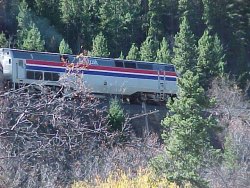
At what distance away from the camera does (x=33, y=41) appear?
40.0 metres

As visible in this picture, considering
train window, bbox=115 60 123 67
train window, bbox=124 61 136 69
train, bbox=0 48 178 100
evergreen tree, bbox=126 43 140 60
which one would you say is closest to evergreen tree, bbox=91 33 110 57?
evergreen tree, bbox=126 43 140 60

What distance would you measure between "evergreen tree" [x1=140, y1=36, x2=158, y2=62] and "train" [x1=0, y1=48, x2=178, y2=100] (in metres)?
9.59

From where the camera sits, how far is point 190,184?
15.0 m

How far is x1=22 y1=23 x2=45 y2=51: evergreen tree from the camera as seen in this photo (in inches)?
1549

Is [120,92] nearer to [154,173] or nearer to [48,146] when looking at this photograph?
[154,173]

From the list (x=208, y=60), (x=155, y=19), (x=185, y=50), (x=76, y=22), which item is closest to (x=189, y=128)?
(x=185, y=50)

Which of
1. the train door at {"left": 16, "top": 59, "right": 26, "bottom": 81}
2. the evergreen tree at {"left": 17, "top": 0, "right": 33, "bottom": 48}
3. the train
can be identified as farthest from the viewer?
the evergreen tree at {"left": 17, "top": 0, "right": 33, "bottom": 48}

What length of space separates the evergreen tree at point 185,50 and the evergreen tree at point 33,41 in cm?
835

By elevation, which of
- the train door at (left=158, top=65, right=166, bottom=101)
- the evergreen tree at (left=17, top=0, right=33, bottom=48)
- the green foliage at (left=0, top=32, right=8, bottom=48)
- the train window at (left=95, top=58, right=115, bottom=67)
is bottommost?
the train door at (left=158, top=65, right=166, bottom=101)

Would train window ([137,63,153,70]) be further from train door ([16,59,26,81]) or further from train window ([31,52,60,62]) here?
train door ([16,59,26,81])

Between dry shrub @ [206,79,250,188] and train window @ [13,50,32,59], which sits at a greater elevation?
train window @ [13,50,32,59]

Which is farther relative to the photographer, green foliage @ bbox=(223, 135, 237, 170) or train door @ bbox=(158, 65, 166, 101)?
train door @ bbox=(158, 65, 166, 101)

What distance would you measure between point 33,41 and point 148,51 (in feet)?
24.8

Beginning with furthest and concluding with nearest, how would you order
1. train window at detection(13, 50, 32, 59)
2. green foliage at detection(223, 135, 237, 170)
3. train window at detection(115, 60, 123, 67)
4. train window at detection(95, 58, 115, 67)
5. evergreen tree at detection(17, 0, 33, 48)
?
1. evergreen tree at detection(17, 0, 33, 48)
2. train window at detection(115, 60, 123, 67)
3. train window at detection(95, 58, 115, 67)
4. train window at detection(13, 50, 32, 59)
5. green foliage at detection(223, 135, 237, 170)
